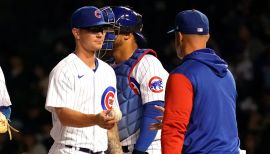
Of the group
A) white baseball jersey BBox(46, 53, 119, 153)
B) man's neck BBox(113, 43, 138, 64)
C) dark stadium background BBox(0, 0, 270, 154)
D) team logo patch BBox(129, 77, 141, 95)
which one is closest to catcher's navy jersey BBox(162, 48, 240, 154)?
white baseball jersey BBox(46, 53, 119, 153)

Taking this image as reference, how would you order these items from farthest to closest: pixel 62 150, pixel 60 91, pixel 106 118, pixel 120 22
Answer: pixel 120 22 → pixel 62 150 → pixel 60 91 → pixel 106 118

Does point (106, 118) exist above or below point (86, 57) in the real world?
below

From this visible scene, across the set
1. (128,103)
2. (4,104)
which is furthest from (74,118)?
(128,103)

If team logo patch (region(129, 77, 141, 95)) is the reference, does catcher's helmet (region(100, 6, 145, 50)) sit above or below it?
above

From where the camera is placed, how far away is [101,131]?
201 inches

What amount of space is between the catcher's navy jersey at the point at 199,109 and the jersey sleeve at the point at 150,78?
0.86 metres

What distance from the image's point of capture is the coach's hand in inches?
182

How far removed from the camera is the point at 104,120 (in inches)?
182

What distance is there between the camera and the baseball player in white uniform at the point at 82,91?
4875mm

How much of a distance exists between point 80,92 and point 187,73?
77cm

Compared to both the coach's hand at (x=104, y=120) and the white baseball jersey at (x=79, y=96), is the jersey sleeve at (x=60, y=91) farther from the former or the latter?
the coach's hand at (x=104, y=120)

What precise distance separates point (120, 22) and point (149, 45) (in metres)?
5.30

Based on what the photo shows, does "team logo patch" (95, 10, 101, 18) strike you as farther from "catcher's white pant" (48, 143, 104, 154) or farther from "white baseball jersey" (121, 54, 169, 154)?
"catcher's white pant" (48, 143, 104, 154)

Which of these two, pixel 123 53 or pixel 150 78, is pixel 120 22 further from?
pixel 150 78
